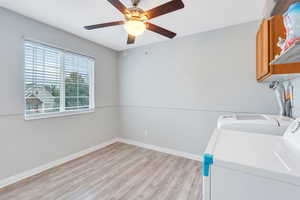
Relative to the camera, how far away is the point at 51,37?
234 centimetres

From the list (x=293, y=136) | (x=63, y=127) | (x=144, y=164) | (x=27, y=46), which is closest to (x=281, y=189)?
(x=293, y=136)

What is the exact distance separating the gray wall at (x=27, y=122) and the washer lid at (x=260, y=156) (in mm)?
2578

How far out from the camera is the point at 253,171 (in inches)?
26.3

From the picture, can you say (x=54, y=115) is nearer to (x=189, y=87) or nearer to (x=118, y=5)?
(x=118, y=5)

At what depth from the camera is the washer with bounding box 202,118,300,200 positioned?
613mm

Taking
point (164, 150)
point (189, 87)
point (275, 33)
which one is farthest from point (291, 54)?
point (164, 150)

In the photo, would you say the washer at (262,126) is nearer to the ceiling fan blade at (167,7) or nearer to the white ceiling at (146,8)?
the ceiling fan blade at (167,7)

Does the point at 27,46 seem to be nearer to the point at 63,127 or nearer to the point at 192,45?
the point at 63,127

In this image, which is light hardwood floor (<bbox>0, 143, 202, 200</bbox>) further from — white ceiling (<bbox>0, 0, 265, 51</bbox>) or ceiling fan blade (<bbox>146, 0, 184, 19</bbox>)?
white ceiling (<bbox>0, 0, 265, 51</bbox>)

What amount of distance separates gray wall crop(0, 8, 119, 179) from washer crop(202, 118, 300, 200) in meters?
2.55

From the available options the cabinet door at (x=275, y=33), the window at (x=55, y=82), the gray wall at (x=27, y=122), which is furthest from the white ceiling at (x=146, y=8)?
the cabinet door at (x=275, y=33)

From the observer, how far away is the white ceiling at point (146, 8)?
176cm

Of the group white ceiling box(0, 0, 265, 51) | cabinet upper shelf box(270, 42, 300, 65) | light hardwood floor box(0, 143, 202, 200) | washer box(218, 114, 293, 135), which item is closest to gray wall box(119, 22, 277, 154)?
white ceiling box(0, 0, 265, 51)

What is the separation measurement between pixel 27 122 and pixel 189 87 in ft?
9.27
